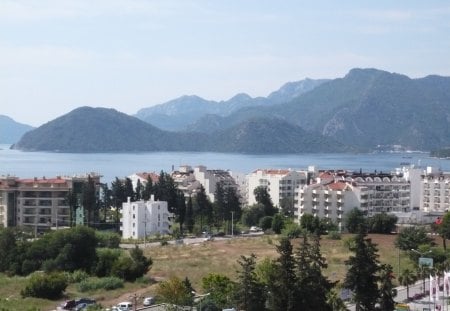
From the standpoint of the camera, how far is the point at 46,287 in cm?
2998

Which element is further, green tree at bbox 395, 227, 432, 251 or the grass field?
green tree at bbox 395, 227, 432, 251

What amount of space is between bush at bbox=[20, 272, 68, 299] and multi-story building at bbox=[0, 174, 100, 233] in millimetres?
24956

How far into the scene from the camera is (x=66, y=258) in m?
37.0

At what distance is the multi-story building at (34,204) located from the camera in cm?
5544

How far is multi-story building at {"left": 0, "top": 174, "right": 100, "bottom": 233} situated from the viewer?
55.4 metres

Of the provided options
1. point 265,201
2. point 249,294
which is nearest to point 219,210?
point 265,201

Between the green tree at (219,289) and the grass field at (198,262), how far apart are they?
253 centimetres

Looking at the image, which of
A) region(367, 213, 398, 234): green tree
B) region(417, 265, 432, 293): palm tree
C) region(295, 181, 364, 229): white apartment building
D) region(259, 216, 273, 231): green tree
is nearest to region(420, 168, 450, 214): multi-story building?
region(295, 181, 364, 229): white apartment building

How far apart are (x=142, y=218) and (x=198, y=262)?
692 inches

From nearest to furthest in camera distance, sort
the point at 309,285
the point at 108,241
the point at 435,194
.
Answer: the point at 309,285, the point at 108,241, the point at 435,194

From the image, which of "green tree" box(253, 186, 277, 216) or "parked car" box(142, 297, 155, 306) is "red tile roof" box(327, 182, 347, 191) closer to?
"green tree" box(253, 186, 277, 216)

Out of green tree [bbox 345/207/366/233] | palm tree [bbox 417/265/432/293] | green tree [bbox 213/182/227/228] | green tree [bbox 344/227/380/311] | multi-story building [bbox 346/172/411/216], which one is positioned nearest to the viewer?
green tree [bbox 344/227/380/311]

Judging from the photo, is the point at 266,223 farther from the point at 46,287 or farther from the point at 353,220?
the point at 46,287

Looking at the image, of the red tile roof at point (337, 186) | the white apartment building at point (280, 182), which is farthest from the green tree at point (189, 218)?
the white apartment building at point (280, 182)
